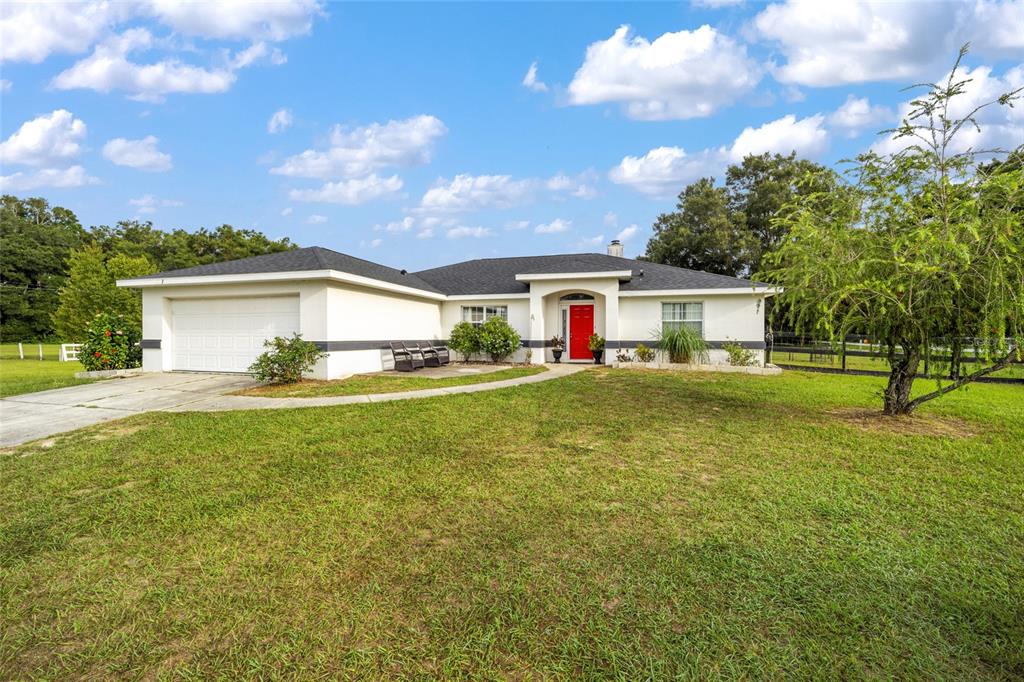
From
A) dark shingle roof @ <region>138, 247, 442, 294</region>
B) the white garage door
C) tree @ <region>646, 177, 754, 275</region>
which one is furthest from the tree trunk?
tree @ <region>646, 177, 754, 275</region>

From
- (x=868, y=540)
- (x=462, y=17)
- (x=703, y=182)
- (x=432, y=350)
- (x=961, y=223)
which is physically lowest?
(x=868, y=540)

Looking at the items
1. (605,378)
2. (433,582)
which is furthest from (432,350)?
(433,582)

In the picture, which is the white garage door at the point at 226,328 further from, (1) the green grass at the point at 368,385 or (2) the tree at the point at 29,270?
(2) the tree at the point at 29,270

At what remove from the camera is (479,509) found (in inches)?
144

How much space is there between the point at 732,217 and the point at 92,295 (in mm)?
41042

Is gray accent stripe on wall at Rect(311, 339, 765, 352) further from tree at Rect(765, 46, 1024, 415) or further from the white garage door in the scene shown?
tree at Rect(765, 46, 1024, 415)

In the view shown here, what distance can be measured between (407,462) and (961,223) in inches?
285

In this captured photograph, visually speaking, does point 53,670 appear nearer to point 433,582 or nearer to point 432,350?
point 433,582

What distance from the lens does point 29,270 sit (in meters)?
42.0

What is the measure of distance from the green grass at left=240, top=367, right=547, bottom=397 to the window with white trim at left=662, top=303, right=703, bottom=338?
637 cm

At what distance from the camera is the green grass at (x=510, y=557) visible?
2.07 meters

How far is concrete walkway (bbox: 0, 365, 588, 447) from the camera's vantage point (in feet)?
21.9

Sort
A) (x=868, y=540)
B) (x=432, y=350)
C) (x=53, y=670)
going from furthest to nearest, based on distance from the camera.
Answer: (x=432, y=350), (x=868, y=540), (x=53, y=670)

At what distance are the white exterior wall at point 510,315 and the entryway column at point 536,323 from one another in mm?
173
